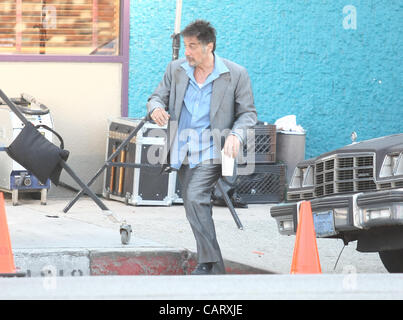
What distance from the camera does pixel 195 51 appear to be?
23.0 feet

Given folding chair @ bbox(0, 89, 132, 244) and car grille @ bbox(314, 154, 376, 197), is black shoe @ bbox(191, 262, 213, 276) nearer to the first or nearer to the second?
car grille @ bbox(314, 154, 376, 197)

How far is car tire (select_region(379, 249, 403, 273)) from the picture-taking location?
286 inches

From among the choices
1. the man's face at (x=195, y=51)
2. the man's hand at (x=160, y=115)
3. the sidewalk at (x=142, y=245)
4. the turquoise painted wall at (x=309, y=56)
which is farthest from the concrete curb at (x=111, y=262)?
the turquoise painted wall at (x=309, y=56)

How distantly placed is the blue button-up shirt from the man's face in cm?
14

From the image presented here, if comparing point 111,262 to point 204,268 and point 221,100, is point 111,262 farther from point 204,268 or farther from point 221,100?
point 221,100

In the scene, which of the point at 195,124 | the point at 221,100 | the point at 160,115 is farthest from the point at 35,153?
the point at 221,100

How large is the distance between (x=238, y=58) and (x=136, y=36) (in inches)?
52.9

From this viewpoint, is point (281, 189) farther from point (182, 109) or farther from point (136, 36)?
point (182, 109)

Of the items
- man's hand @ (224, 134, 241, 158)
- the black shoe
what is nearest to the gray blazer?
man's hand @ (224, 134, 241, 158)

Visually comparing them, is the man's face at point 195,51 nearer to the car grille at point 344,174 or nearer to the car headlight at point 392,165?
the car grille at point 344,174

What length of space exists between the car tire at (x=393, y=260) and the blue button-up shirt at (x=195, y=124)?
1.55m

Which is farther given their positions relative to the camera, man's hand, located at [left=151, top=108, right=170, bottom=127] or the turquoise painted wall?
the turquoise painted wall

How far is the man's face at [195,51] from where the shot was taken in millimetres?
7000

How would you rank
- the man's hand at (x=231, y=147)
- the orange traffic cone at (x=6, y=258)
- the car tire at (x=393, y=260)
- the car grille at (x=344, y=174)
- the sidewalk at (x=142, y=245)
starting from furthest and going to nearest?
the sidewalk at (x=142, y=245) → the car tire at (x=393, y=260) → the man's hand at (x=231, y=147) → the car grille at (x=344, y=174) → the orange traffic cone at (x=6, y=258)
